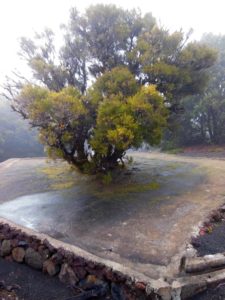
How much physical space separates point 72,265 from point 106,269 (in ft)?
2.18

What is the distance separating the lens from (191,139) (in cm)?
1831

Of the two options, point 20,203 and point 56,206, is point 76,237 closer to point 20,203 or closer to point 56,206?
point 56,206

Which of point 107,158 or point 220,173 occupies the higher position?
point 107,158

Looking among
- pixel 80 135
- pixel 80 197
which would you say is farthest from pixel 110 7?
pixel 80 197

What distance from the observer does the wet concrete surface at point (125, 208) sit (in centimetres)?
452

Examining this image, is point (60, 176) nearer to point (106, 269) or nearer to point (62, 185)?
point (62, 185)

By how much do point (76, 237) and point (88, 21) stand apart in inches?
324

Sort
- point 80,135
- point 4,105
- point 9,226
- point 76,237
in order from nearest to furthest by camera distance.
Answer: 1. point 76,237
2. point 9,226
3. point 80,135
4. point 4,105

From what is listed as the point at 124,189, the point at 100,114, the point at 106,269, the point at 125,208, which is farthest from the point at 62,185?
the point at 106,269

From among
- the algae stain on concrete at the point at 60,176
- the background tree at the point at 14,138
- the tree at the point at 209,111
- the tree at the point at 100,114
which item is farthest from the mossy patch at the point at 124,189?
the background tree at the point at 14,138

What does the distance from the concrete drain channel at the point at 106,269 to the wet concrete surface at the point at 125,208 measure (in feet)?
0.72

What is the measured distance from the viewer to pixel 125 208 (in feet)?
20.8

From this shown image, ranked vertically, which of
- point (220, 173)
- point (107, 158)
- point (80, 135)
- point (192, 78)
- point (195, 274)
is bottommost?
point (195, 274)

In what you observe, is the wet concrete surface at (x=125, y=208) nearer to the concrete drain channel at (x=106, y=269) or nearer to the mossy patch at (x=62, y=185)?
the mossy patch at (x=62, y=185)
